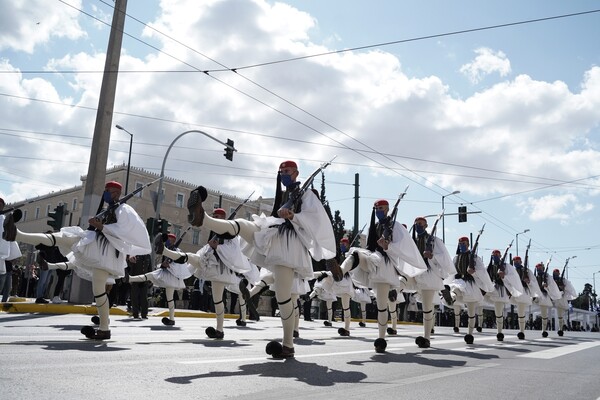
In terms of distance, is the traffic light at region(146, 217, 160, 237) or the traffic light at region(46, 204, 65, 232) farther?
the traffic light at region(146, 217, 160, 237)

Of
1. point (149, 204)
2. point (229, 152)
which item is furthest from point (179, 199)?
point (229, 152)

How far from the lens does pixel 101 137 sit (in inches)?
687

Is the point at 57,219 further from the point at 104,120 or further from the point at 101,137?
the point at 104,120

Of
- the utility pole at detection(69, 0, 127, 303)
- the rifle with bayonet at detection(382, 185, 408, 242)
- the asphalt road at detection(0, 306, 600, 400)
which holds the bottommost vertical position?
the asphalt road at detection(0, 306, 600, 400)

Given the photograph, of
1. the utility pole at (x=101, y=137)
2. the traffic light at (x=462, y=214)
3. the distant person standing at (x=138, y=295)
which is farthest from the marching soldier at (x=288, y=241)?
the traffic light at (x=462, y=214)

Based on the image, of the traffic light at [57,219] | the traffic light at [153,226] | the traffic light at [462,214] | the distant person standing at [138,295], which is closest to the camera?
the distant person standing at [138,295]

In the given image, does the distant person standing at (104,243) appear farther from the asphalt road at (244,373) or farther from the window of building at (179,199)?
the window of building at (179,199)

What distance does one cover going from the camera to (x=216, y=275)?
9867mm

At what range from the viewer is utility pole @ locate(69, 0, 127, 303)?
55.6ft

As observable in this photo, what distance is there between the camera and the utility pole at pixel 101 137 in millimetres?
16938

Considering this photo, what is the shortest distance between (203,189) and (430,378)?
120 inches

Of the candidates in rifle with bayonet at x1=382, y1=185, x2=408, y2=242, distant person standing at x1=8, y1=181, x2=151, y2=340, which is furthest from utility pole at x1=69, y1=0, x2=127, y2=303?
rifle with bayonet at x1=382, y1=185, x2=408, y2=242

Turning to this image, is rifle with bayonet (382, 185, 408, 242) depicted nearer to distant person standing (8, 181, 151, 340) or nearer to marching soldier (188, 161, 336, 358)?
marching soldier (188, 161, 336, 358)

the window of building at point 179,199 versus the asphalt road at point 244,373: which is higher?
the window of building at point 179,199
